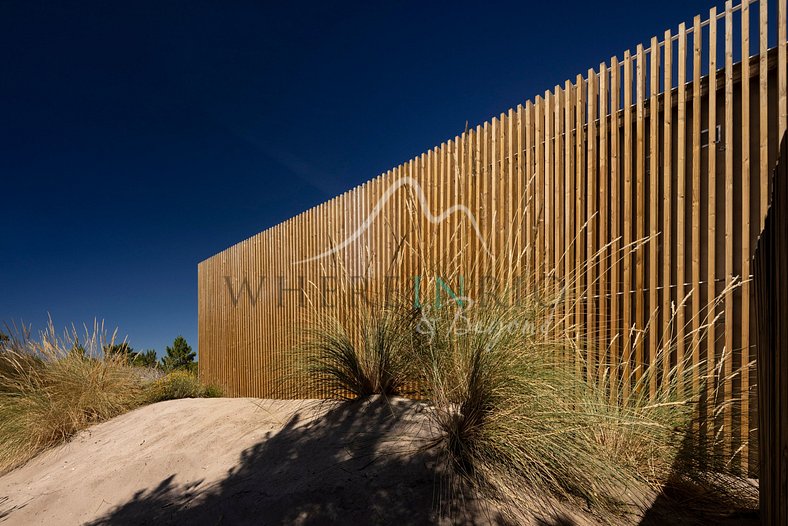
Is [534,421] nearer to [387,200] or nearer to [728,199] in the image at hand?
[728,199]

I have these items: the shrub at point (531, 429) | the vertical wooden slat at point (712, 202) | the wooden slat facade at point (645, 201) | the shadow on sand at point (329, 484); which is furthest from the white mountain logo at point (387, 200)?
the shrub at point (531, 429)

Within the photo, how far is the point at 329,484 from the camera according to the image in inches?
76.4

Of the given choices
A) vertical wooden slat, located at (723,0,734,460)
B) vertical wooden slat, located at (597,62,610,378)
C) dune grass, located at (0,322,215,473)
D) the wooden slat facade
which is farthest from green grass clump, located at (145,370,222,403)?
vertical wooden slat, located at (723,0,734,460)

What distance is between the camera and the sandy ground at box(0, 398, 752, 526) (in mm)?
1787

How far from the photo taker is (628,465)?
208cm

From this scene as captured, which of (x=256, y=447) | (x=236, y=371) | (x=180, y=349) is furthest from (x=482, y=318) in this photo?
(x=180, y=349)

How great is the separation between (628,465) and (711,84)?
88.8 inches

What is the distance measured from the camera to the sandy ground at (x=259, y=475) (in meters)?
1.79

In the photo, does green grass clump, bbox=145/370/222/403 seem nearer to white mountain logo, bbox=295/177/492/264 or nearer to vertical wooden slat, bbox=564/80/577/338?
white mountain logo, bbox=295/177/492/264

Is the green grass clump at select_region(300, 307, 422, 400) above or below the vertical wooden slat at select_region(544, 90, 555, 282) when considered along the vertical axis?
below

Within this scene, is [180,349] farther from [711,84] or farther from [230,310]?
[711,84]

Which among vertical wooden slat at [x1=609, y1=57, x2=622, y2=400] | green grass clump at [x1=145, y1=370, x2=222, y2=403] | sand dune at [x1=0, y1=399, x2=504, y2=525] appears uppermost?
vertical wooden slat at [x1=609, y1=57, x2=622, y2=400]

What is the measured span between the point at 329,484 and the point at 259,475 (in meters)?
0.50

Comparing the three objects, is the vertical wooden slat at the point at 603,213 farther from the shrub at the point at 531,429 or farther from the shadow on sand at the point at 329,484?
the shadow on sand at the point at 329,484
